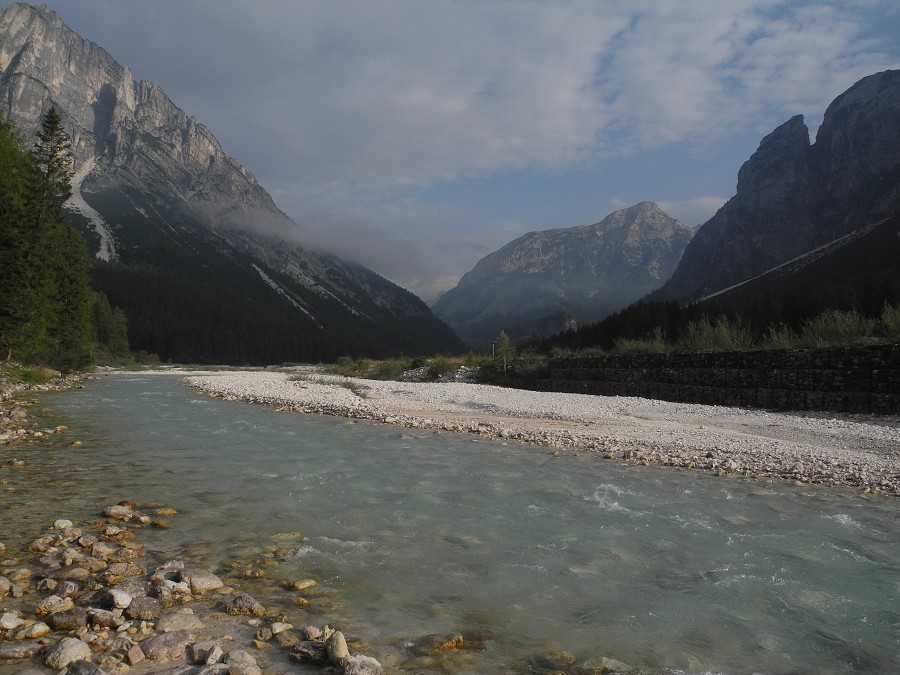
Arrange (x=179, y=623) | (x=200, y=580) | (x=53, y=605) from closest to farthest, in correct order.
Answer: (x=179, y=623)
(x=53, y=605)
(x=200, y=580)

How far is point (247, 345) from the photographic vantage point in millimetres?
145250

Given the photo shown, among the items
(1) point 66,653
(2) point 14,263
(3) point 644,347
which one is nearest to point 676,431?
(1) point 66,653

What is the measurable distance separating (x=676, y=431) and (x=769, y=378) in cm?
1037

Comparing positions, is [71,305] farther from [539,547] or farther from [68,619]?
[539,547]

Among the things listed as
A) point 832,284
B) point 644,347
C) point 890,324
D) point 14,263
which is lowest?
Result: point 644,347

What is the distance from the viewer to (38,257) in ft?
92.2

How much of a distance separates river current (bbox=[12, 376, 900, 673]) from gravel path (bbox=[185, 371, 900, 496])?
149 centimetres

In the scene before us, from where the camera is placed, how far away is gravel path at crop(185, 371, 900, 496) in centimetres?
1211

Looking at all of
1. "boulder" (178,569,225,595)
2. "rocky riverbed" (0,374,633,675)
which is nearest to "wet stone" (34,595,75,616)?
"rocky riverbed" (0,374,633,675)

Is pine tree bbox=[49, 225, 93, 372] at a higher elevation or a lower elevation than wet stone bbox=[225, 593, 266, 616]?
higher

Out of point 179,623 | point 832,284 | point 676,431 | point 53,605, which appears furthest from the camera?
point 832,284

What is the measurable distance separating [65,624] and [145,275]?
618 feet

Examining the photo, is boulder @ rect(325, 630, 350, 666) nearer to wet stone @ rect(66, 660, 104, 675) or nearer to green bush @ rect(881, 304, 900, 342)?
wet stone @ rect(66, 660, 104, 675)

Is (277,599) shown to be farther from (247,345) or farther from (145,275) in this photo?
(145,275)
